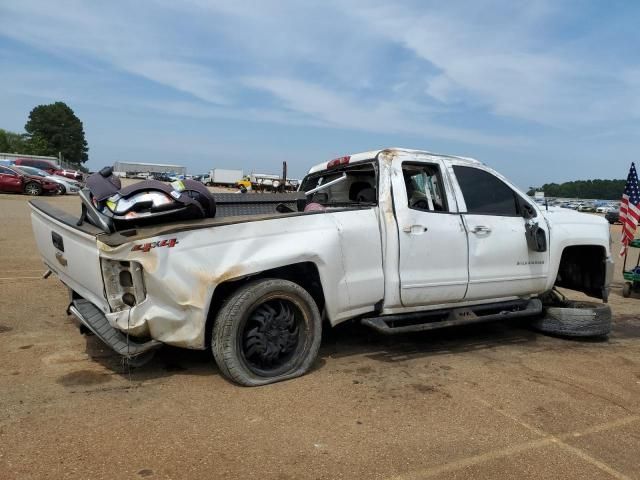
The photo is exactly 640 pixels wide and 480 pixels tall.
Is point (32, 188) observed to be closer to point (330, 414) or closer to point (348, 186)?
point (348, 186)

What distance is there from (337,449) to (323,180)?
139 inches

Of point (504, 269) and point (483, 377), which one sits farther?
point (504, 269)

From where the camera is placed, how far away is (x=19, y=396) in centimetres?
358

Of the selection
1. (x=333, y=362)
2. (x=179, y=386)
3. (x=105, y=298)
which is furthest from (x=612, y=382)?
(x=105, y=298)

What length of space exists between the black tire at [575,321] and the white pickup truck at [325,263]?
0.05 metres

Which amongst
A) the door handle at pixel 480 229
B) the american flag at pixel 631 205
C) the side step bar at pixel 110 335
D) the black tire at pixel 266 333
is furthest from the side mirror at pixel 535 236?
the american flag at pixel 631 205

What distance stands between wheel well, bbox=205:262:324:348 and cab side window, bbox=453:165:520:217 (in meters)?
1.71

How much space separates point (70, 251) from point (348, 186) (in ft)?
9.22

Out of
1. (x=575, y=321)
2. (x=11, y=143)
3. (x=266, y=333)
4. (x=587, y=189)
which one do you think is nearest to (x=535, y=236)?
(x=575, y=321)

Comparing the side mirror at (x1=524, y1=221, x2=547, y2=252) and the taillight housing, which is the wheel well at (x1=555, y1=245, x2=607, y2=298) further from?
the taillight housing

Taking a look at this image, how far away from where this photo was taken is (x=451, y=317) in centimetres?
500

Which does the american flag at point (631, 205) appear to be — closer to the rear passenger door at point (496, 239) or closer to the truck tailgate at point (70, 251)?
the rear passenger door at point (496, 239)

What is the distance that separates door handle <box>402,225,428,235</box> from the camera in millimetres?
4613

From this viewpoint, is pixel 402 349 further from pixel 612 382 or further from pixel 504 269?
pixel 612 382
